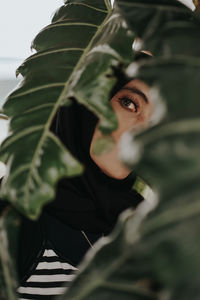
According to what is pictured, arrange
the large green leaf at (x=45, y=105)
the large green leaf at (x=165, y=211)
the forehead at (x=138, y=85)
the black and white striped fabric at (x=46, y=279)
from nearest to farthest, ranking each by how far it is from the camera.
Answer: the large green leaf at (x=165, y=211)
the large green leaf at (x=45, y=105)
the forehead at (x=138, y=85)
the black and white striped fabric at (x=46, y=279)

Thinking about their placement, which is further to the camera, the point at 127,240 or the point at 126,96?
the point at 126,96

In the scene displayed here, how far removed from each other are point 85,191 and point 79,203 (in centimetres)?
4

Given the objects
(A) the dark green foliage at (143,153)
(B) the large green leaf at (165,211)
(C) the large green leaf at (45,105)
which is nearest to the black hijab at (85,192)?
(C) the large green leaf at (45,105)

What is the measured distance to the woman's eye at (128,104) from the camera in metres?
0.92

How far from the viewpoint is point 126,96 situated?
933mm

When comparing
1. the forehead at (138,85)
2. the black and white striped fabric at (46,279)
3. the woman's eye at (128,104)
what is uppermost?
the forehead at (138,85)

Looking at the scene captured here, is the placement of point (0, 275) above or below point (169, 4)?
below

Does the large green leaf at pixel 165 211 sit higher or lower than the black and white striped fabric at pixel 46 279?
higher

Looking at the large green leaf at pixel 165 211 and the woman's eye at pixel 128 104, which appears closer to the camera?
the large green leaf at pixel 165 211

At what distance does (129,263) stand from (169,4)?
304 mm

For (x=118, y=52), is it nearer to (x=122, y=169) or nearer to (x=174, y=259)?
(x=174, y=259)

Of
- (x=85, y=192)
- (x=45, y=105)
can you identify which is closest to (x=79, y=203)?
(x=85, y=192)

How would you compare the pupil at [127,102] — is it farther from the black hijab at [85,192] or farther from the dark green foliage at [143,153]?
the dark green foliage at [143,153]

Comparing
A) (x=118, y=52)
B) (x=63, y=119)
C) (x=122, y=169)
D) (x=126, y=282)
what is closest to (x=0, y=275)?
(x=126, y=282)
